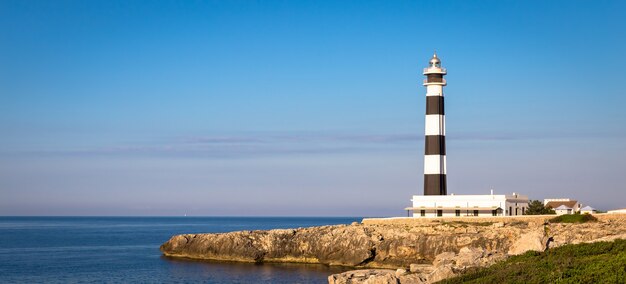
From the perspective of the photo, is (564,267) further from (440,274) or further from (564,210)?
(564,210)

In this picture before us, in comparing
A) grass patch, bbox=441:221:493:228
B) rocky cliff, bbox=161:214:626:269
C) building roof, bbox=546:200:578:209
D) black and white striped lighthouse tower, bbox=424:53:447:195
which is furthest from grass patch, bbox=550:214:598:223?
building roof, bbox=546:200:578:209

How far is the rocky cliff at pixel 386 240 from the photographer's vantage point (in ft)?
193

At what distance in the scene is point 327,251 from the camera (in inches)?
2483

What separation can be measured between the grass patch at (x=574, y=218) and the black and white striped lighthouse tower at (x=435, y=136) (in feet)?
33.7

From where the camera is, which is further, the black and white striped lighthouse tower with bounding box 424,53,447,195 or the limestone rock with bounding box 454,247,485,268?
the black and white striped lighthouse tower with bounding box 424,53,447,195

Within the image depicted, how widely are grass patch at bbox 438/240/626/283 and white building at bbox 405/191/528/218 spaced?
3157 centimetres

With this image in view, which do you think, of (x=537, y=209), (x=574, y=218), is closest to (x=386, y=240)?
(x=574, y=218)

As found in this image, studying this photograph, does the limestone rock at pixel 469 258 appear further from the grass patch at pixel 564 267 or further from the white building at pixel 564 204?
the white building at pixel 564 204

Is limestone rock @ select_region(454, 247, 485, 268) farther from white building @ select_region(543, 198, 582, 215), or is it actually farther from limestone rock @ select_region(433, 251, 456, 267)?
white building @ select_region(543, 198, 582, 215)

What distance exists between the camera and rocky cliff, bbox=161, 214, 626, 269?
58.7m

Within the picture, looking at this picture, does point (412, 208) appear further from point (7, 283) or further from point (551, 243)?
point (7, 283)

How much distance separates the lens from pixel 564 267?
3238 cm

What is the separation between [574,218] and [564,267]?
34.1 meters

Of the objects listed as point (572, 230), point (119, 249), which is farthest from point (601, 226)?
point (119, 249)
